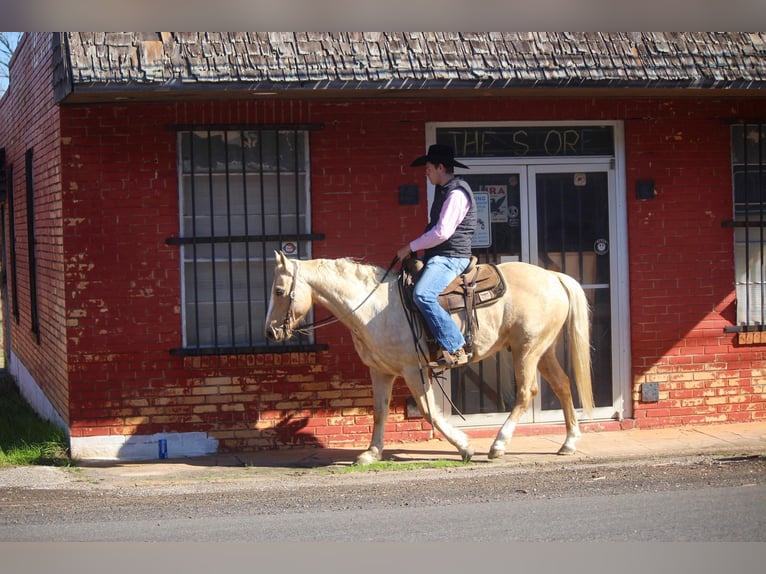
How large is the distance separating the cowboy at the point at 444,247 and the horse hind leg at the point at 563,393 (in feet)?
3.37

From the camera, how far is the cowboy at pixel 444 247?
855cm

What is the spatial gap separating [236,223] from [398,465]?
2691 mm

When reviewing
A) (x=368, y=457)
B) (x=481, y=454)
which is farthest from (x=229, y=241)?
(x=481, y=454)

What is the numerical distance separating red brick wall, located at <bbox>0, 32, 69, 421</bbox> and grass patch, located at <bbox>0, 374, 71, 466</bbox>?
0.24m

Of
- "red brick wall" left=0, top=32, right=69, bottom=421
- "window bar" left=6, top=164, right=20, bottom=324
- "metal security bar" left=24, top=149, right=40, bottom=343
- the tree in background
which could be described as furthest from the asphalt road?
the tree in background

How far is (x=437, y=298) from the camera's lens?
872 cm

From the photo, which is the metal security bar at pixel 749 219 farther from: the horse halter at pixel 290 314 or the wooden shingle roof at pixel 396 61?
the horse halter at pixel 290 314

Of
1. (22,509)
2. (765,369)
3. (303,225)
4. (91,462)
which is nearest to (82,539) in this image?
(22,509)

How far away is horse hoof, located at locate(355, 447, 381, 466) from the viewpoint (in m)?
8.99

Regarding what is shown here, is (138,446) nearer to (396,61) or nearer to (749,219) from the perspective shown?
(396,61)

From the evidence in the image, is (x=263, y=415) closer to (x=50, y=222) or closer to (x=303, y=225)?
(x=303, y=225)

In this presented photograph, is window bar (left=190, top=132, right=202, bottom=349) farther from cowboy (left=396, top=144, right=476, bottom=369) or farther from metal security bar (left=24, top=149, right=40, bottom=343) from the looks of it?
metal security bar (left=24, top=149, right=40, bottom=343)
